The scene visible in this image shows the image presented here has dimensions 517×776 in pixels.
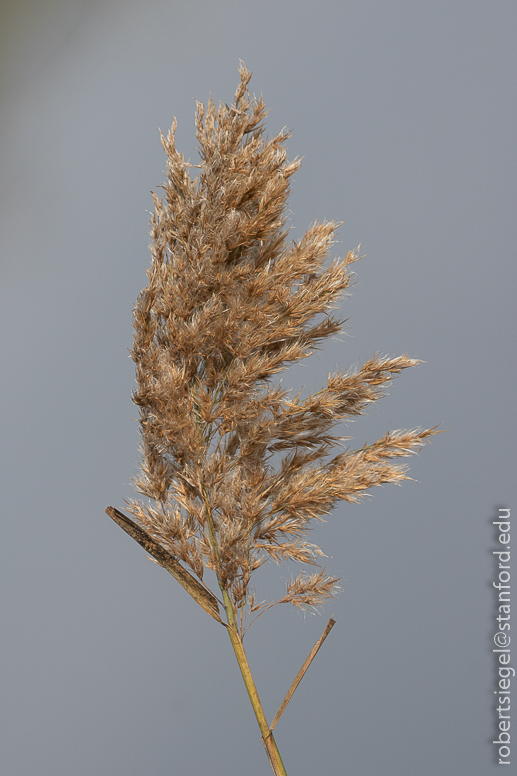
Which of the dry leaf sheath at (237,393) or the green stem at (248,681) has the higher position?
the dry leaf sheath at (237,393)

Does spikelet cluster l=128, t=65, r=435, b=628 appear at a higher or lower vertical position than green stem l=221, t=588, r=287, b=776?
higher

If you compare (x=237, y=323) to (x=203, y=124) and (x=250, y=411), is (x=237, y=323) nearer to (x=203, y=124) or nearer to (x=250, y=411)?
A: (x=250, y=411)

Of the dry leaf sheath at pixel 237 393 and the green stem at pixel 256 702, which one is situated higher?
the dry leaf sheath at pixel 237 393

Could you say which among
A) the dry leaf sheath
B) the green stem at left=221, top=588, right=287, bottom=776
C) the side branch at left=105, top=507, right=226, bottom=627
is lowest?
the green stem at left=221, top=588, right=287, bottom=776

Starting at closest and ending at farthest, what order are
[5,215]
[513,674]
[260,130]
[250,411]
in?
[250,411], [260,130], [513,674], [5,215]

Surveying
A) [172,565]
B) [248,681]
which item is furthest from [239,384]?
[248,681]

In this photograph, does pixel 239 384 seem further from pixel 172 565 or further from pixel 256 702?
pixel 256 702

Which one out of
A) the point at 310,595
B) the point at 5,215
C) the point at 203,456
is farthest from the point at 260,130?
the point at 5,215

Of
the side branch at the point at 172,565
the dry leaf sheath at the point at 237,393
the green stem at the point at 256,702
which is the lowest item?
the green stem at the point at 256,702
